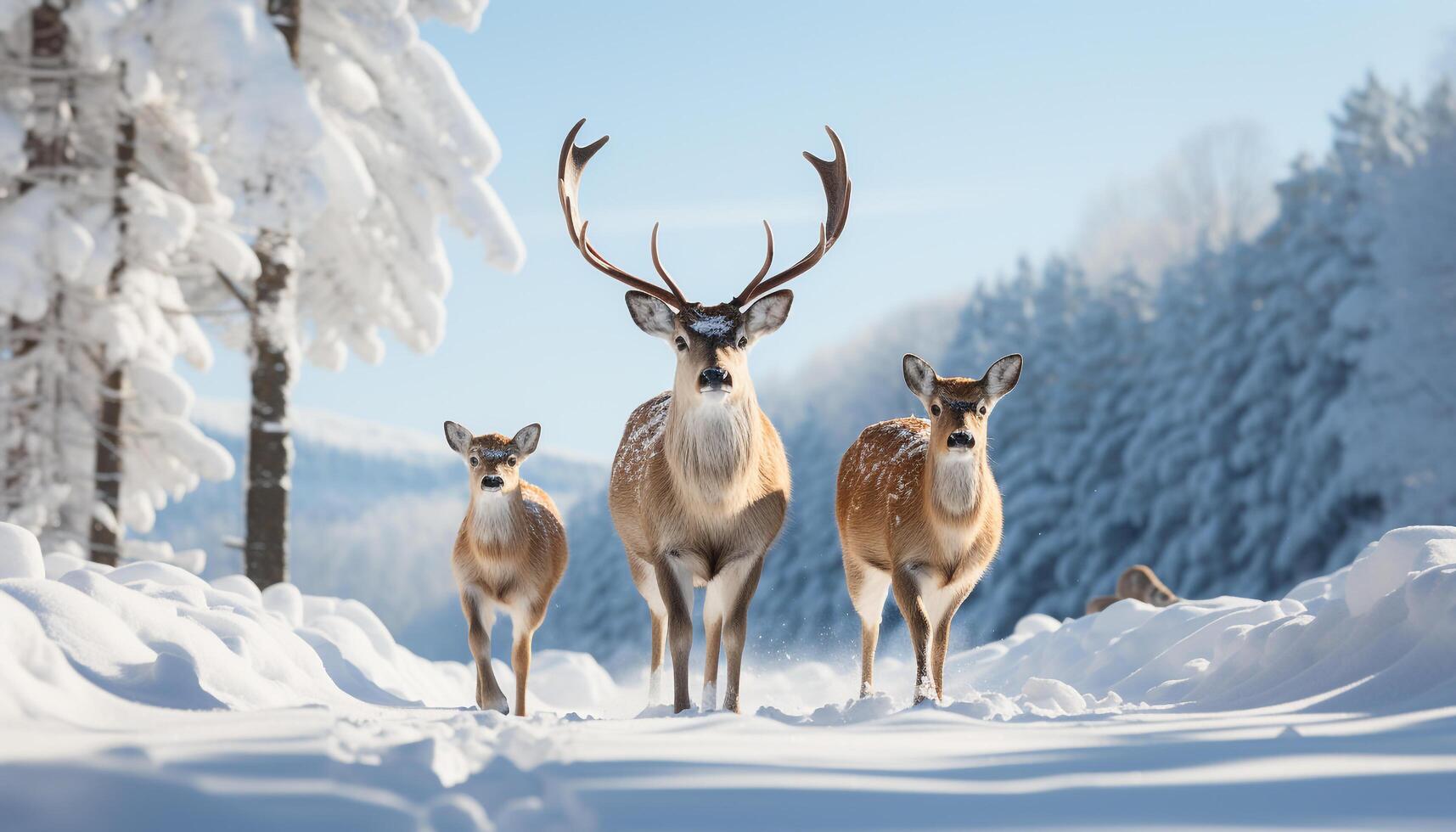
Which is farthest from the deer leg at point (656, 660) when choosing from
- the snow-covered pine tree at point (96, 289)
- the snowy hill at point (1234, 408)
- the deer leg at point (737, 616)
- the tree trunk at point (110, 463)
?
the snowy hill at point (1234, 408)

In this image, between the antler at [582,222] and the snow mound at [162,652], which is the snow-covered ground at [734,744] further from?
the antler at [582,222]

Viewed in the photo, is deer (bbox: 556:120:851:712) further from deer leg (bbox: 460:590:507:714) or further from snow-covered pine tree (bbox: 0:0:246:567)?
snow-covered pine tree (bbox: 0:0:246:567)


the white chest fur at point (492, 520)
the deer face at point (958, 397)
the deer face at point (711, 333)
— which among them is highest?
the deer face at point (711, 333)

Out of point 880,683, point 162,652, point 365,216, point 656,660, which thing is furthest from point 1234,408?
point 162,652

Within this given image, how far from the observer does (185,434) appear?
528 inches

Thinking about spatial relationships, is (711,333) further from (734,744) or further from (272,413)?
(272,413)

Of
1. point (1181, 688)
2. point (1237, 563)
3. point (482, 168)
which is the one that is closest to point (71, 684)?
point (1181, 688)

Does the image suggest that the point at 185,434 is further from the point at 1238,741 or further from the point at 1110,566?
the point at 1110,566

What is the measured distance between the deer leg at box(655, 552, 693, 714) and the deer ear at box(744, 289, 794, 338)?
1090 mm

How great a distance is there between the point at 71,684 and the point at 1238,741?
3.73 meters

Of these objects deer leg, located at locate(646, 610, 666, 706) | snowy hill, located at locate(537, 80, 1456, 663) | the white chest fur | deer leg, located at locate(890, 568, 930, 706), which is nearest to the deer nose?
deer leg, located at locate(890, 568, 930, 706)

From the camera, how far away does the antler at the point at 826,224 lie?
6148 mm

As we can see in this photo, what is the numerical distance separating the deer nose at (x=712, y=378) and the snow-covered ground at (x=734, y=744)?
140 centimetres

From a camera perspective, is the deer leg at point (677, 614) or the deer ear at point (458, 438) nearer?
the deer leg at point (677, 614)
